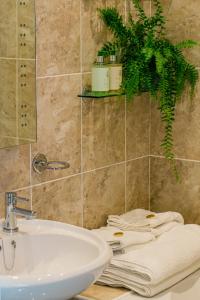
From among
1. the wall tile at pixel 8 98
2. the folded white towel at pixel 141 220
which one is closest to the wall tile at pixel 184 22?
the folded white towel at pixel 141 220

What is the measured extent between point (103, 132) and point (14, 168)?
0.50m

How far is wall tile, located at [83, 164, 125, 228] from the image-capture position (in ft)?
8.31

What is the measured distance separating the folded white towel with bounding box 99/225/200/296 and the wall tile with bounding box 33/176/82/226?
307 millimetres

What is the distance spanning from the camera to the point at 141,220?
100 inches

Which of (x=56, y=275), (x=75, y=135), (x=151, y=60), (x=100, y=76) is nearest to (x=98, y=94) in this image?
(x=100, y=76)

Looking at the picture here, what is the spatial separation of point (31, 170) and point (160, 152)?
0.75 m

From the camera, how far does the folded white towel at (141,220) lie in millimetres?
2475

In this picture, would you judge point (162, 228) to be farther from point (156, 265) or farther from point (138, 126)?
point (138, 126)

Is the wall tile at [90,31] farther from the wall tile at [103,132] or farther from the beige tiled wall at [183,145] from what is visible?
the beige tiled wall at [183,145]

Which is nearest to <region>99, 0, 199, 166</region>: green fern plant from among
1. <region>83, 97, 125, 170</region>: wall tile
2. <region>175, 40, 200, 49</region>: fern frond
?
<region>175, 40, 200, 49</region>: fern frond

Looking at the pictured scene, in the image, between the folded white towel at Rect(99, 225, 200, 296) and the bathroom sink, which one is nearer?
the bathroom sink

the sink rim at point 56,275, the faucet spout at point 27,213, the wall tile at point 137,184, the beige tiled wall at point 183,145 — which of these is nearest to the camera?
the sink rim at point 56,275

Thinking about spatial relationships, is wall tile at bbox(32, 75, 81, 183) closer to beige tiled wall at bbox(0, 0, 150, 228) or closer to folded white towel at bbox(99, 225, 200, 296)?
beige tiled wall at bbox(0, 0, 150, 228)

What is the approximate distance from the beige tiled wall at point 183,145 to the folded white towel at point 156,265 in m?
0.39
